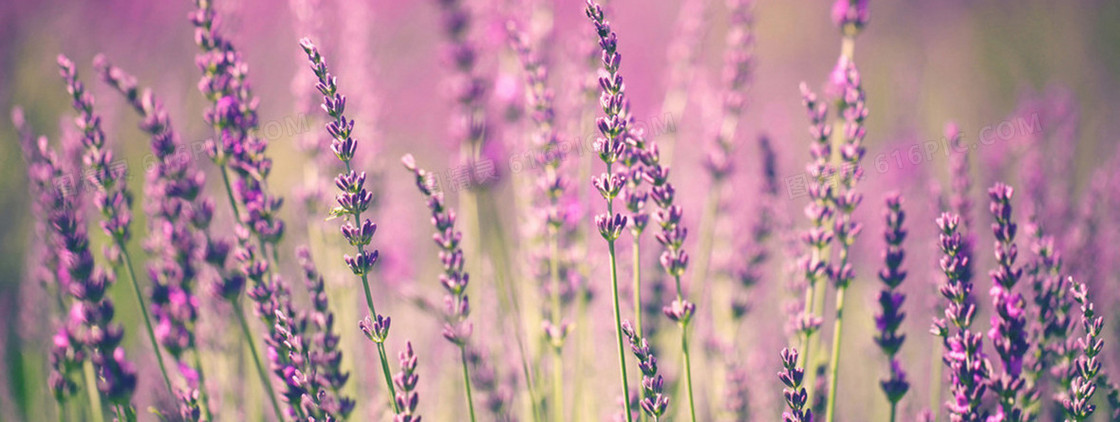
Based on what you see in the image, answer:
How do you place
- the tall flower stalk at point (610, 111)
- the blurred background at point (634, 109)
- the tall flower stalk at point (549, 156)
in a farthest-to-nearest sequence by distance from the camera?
the blurred background at point (634, 109), the tall flower stalk at point (549, 156), the tall flower stalk at point (610, 111)

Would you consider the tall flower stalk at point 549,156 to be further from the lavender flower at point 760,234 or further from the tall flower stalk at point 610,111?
the lavender flower at point 760,234

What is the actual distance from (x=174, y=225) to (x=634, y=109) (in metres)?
5.48

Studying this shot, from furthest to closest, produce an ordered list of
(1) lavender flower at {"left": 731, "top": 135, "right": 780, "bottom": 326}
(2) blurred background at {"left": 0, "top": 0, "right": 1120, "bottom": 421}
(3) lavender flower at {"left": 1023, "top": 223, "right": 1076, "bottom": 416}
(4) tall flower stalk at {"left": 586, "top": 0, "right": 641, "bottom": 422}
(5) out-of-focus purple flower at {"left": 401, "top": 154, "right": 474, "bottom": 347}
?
1. (2) blurred background at {"left": 0, "top": 0, "right": 1120, "bottom": 421}
2. (1) lavender flower at {"left": 731, "top": 135, "right": 780, "bottom": 326}
3. (3) lavender flower at {"left": 1023, "top": 223, "right": 1076, "bottom": 416}
4. (5) out-of-focus purple flower at {"left": 401, "top": 154, "right": 474, "bottom": 347}
5. (4) tall flower stalk at {"left": 586, "top": 0, "right": 641, "bottom": 422}

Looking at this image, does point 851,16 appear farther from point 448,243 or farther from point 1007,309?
point 448,243

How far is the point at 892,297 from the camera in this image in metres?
1.21

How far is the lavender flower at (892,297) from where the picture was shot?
117 cm

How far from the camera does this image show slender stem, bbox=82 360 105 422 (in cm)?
154

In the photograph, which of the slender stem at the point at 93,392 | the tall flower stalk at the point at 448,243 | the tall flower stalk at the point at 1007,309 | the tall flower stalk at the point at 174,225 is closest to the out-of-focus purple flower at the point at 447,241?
the tall flower stalk at the point at 448,243

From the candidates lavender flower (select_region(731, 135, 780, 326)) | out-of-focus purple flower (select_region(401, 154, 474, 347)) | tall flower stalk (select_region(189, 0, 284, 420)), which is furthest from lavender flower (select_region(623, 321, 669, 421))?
lavender flower (select_region(731, 135, 780, 326))

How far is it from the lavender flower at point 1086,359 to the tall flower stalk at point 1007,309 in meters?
0.08

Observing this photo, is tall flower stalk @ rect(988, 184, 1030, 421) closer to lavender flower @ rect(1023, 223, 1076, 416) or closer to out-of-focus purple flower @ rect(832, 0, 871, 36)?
lavender flower @ rect(1023, 223, 1076, 416)

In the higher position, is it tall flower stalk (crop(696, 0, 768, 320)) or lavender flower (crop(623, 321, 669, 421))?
tall flower stalk (crop(696, 0, 768, 320))

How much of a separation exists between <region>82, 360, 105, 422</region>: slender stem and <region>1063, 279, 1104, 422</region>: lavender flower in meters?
1.97

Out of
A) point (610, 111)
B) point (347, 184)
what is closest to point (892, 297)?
point (610, 111)
